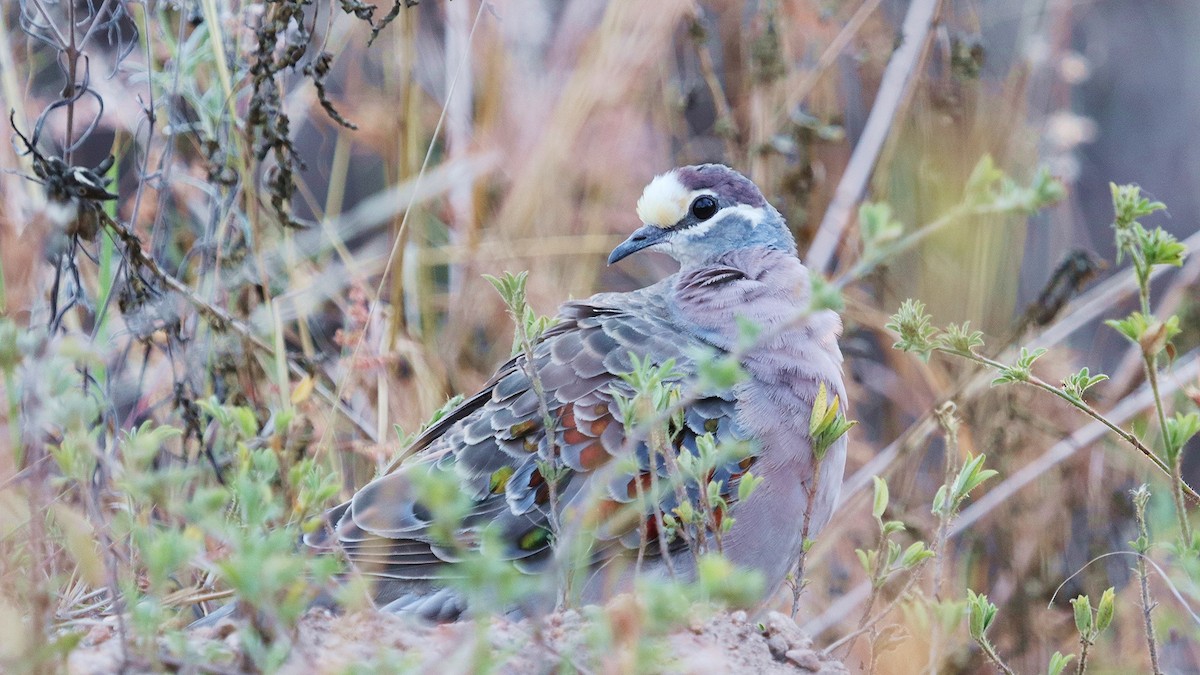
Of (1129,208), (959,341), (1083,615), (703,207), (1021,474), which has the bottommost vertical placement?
(1021,474)

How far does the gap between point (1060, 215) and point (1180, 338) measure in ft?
4.08

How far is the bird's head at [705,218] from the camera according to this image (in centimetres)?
349

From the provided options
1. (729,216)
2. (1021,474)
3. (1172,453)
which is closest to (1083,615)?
(1172,453)

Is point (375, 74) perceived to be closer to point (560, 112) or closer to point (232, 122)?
point (560, 112)

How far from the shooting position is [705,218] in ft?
11.6

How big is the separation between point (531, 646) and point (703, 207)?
1.98m

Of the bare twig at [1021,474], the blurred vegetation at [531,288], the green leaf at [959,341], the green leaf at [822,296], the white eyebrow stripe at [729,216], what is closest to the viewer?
the green leaf at [822,296]

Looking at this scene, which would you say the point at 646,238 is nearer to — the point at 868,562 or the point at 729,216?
the point at 729,216

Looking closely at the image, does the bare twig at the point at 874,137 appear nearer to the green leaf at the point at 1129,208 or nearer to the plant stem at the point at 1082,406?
the plant stem at the point at 1082,406

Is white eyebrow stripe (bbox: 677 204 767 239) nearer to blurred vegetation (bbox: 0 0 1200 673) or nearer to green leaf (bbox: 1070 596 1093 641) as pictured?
blurred vegetation (bbox: 0 0 1200 673)

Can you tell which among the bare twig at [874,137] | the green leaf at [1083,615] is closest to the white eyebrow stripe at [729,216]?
the bare twig at [874,137]

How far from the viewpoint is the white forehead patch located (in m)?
3.52

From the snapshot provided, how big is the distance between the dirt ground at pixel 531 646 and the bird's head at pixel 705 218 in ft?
4.74

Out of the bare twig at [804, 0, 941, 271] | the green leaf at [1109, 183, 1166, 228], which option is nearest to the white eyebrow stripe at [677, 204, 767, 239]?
the bare twig at [804, 0, 941, 271]
